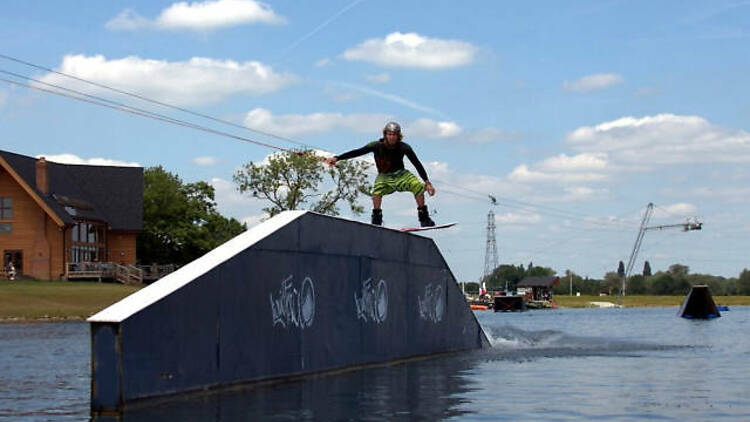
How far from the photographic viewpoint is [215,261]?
1600 cm

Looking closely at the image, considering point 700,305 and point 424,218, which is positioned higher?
point 424,218

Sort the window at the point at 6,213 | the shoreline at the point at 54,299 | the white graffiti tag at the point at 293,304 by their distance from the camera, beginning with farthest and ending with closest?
the window at the point at 6,213 < the shoreline at the point at 54,299 < the white graffiti tag at the point at 293,304

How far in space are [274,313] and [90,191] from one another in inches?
2862

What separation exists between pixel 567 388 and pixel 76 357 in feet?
36.2

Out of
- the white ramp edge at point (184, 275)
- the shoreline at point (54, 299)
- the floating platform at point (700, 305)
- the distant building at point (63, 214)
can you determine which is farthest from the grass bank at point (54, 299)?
the floating platform at point (700, 305)

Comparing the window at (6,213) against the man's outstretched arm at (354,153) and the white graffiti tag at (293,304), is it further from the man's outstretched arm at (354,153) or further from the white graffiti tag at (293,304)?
the white graffiti tag at (293,304)

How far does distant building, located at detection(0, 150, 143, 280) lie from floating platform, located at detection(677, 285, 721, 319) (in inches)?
1615

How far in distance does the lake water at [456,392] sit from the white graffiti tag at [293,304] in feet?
3.34

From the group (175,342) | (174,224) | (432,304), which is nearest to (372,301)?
(432,304)

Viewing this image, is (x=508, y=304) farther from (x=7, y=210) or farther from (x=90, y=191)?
(x=7, y=210)

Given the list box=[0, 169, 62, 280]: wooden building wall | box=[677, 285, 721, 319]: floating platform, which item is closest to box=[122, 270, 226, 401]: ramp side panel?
box=[0, 169, 62, 280]: wooden building wall

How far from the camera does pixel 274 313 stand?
57.8 ft

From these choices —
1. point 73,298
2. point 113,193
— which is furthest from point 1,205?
point 73,298

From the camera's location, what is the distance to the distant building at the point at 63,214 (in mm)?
76062
